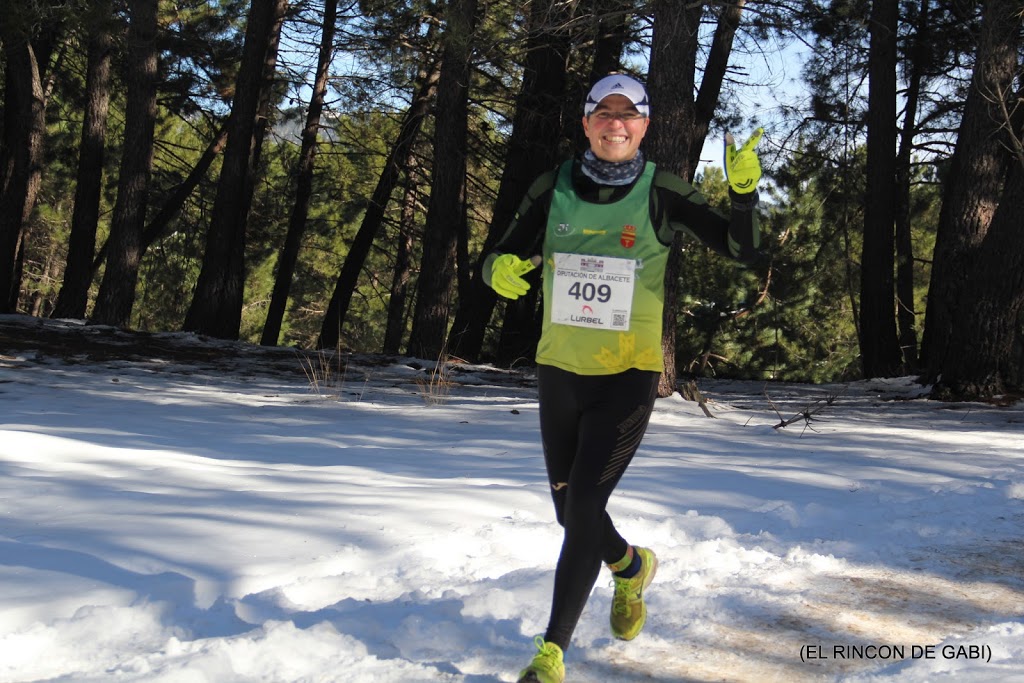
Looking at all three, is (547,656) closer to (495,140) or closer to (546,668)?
(546,668)

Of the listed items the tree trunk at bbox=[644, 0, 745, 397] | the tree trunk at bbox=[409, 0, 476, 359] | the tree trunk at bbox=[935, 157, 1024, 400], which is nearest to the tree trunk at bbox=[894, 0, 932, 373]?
the tree trunk at bbox=[935, 157, 1024, 400]

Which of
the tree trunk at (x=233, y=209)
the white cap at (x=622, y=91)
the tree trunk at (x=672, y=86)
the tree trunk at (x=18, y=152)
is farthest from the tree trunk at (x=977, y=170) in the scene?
the tree trunk at (x=18, y=152)

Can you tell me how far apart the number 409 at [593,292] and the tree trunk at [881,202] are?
39.6 ft

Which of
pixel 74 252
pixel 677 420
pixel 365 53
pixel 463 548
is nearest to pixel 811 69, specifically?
pixel 365 53

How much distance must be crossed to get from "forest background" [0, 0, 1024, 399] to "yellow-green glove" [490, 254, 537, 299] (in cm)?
520

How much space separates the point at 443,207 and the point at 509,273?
32.1ft

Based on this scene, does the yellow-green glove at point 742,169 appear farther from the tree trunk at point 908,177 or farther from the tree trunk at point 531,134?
the tree trunk at point 908,177

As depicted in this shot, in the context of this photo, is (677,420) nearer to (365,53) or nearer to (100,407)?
(100,407)

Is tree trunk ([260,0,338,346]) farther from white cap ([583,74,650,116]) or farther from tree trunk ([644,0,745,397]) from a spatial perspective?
white cap ([583,74,650,116])

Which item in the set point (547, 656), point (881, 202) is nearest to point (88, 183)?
point (881, 202)

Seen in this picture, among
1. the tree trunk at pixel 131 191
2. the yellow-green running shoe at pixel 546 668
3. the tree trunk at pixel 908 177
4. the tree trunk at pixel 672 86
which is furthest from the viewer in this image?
the tree trunk at pixel 908 177

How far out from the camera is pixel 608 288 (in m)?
3.19

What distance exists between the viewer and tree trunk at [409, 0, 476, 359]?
41.3 feet

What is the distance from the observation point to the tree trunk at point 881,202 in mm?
14125
